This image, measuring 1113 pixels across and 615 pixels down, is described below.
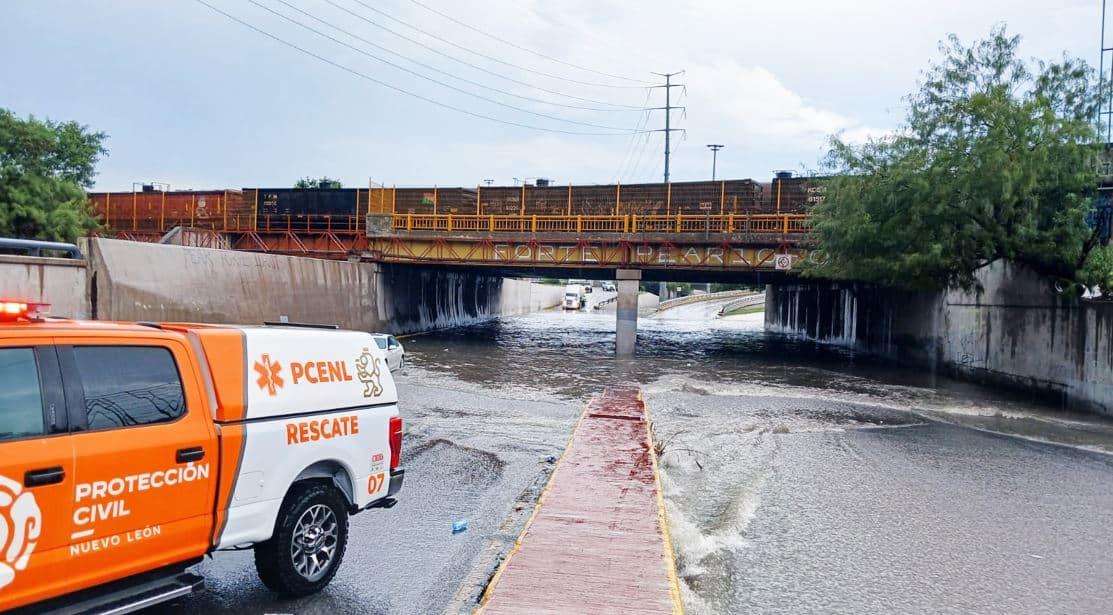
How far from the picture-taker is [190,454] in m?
4.98

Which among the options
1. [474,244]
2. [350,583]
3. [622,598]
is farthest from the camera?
[474,244]

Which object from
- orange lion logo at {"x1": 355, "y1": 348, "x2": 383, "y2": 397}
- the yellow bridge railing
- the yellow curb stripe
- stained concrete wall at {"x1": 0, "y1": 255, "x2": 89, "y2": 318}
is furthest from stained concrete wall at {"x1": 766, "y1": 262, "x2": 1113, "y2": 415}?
stained concrete wall at {"x1": 0, "y1": 255, "x2": 89, "y2": 318}

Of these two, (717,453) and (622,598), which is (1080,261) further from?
(622,598)

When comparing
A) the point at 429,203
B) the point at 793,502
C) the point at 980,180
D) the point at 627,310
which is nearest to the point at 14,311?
the point at 793,502

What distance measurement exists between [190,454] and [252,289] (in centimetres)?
2230

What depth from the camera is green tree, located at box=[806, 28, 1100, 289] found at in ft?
64.9

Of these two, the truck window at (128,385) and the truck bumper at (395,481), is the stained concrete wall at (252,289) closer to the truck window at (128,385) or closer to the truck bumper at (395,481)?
the truck bumper at (395,481)

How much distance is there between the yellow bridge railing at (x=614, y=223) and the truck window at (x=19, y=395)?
2750cm

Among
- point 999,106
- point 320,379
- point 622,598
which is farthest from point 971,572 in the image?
point 999,106

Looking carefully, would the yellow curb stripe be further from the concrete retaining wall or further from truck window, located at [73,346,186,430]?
the concrete retaining wall

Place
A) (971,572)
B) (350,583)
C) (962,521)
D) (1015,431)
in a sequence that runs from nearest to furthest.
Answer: (350,583)
(971,572)
(962,521)
(1015,431)

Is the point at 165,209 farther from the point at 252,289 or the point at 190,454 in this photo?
the point at 190,454

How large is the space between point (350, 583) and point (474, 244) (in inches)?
1182

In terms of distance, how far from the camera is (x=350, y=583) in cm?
634
